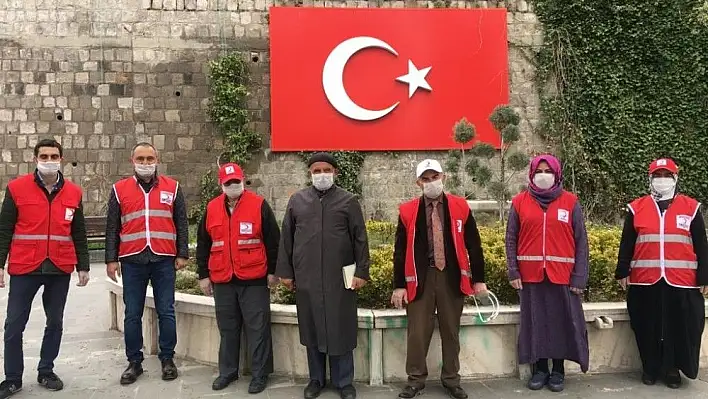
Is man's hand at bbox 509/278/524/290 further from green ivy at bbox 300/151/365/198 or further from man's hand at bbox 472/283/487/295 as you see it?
green ivy at bbox 300/151/365/198

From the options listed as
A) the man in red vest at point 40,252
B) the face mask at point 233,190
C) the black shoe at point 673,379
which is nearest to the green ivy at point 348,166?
the face mask at point 233,190

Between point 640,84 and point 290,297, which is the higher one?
point 640,84

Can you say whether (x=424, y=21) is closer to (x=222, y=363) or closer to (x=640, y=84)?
(x=640, y=84)

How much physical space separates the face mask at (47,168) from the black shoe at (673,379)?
4.54 meters

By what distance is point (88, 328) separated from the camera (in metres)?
5.83

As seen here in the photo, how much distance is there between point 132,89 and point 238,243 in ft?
29.2

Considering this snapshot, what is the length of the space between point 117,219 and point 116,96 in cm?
839

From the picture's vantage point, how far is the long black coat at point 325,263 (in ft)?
12.6

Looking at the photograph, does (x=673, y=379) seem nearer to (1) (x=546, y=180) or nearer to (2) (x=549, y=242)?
(2) (x=549, y=242)

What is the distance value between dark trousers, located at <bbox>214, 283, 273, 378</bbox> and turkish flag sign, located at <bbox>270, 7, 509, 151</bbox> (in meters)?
7.90

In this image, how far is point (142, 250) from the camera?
4.18 m

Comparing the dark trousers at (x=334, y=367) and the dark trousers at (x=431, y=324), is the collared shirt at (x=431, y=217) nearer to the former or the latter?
the dark trousers at (x=431, y=324)

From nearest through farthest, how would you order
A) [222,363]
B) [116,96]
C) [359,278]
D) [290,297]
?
[359,278], [222,363], [290,297], [116,96]

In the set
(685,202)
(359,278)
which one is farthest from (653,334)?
(359,278)
